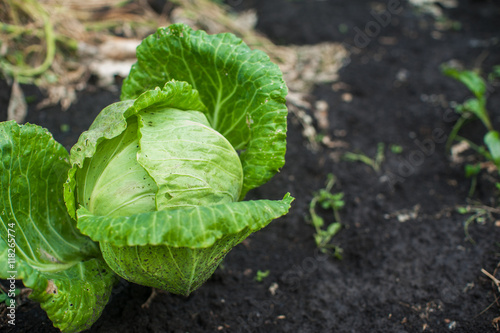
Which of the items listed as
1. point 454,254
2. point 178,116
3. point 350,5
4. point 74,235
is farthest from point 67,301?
point 350,5

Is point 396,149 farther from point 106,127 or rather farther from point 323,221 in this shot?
point 106,127

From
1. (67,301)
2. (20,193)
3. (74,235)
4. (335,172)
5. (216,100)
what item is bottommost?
(335,172)

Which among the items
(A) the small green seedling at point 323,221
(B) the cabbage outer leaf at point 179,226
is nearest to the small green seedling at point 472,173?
(A) the small green seedling at point 323,221

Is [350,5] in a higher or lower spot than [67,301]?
lower

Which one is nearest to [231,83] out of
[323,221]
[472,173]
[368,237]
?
[323,221]

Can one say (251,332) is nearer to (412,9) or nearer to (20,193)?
(20,193)

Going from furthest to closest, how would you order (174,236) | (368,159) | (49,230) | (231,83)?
(368,159), (231,83), (49,230), (174,236)

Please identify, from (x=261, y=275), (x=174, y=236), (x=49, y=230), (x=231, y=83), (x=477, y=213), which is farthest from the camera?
(x=477, y=213)

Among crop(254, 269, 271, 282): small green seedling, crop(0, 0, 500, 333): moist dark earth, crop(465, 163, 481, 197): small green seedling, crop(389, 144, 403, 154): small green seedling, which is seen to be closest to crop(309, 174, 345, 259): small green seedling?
crop(0, 0, 500, 333): moist dark earth
